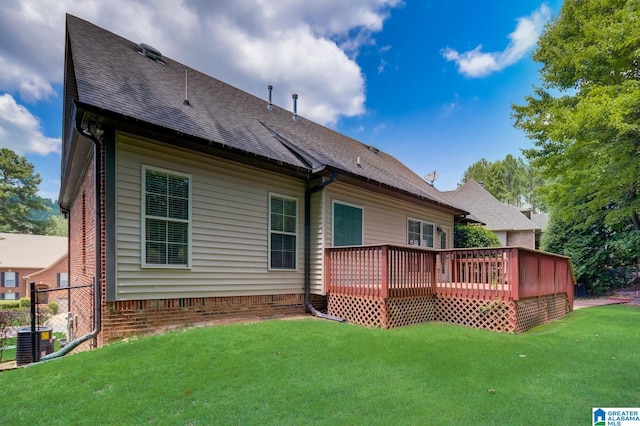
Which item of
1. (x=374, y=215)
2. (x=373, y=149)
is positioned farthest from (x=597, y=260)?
(x=374, y=215)

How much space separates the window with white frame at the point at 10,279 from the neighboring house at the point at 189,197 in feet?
76.5

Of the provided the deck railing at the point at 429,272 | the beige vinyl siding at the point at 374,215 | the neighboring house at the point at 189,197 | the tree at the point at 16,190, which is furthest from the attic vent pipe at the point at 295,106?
the tree at the point at 16,190

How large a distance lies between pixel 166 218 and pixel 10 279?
1155 inches

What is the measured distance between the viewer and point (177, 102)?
297 inches

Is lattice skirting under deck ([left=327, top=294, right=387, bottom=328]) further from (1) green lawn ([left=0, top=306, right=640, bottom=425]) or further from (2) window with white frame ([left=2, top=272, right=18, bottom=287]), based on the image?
(2) window with white frame ([left=2, top=272, right=18, bottom=287])

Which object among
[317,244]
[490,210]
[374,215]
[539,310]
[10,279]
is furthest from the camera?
[10,279]

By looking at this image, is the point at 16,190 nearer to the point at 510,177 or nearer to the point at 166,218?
the point at 166,218

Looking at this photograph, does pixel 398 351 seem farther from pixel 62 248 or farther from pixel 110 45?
pixel 62 248

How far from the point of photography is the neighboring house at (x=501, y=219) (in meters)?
23.4

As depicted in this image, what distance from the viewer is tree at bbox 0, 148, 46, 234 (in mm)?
31000

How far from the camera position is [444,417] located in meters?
3.21

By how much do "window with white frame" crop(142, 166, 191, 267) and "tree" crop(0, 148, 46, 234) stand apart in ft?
111

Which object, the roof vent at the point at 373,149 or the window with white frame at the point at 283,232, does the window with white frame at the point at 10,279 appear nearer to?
the roof vent at the point at 373,149

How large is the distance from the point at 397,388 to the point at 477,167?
146 ft
